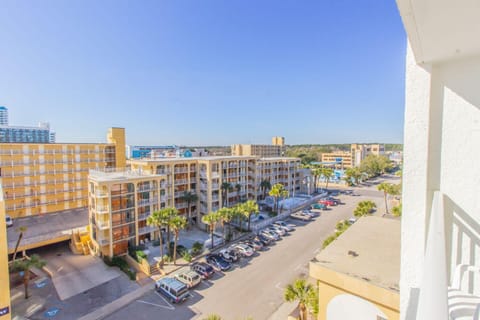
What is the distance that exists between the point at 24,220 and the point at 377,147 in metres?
107

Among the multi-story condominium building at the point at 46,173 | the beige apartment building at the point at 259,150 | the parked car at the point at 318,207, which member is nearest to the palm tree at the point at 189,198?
the multi-story condominium building at the point at 46,173

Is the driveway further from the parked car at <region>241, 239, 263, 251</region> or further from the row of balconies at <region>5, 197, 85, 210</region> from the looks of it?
the parked car at <region>241, 239, 263, 251</region>

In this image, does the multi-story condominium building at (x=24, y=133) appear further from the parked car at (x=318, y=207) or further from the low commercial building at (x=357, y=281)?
the low commercial building at (x=357, y=281)

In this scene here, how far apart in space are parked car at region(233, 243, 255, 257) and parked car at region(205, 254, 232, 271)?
79.7 inches

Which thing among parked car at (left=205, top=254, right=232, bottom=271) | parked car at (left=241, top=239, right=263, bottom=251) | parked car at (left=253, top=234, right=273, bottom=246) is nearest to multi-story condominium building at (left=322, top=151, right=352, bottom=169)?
parked car at (left=253, top=234, right=273, bottom=246)

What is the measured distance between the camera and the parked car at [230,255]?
2105cm

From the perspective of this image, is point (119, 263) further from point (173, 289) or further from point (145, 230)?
point (173, 289)

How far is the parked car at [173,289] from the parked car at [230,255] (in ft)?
16.9

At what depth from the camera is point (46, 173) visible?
33.2 metres

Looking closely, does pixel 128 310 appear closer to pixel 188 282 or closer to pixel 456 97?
pixel 188 282

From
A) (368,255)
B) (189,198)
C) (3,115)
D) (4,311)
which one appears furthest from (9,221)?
(3,115)

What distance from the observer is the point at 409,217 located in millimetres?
2480

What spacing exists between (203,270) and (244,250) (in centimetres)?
479

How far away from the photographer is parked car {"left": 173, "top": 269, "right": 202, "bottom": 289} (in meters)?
17.3
